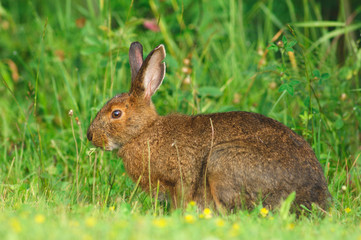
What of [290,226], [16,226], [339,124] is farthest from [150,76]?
[16,226]

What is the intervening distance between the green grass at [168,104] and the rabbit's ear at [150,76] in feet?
1.32

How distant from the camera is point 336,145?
203 inches

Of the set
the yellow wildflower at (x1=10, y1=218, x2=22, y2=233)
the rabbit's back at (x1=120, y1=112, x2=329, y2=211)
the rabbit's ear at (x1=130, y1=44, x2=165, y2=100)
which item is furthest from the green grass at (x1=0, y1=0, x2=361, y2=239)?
the rabbit's ear at (x1=130, y1=44, x2=165, y2=100)

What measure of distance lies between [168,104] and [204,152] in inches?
62.5

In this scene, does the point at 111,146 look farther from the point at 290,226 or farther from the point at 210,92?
the point at 290,226

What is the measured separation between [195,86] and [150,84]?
1103mm

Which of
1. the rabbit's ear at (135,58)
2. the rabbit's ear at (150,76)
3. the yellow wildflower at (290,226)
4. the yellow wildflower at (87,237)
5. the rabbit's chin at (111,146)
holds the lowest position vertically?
the yellow wildflower at (290,226)

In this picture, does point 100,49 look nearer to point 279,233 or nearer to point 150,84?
point 150,84

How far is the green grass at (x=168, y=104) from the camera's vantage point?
125 inches

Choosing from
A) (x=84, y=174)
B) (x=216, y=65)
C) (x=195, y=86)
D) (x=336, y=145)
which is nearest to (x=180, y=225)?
(x=84, y=174)

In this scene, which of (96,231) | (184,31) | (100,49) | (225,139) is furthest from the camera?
(184,31)

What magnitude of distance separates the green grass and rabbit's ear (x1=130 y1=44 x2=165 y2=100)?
15.9 inches

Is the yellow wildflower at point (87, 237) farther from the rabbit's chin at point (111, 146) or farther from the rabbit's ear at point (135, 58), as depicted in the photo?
the rabbit's ear at point (135, 58)

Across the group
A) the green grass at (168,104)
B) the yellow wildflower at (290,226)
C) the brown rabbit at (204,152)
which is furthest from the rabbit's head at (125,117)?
the yellow wildflower at (290,226)
